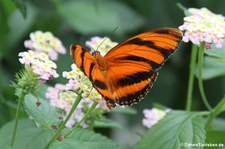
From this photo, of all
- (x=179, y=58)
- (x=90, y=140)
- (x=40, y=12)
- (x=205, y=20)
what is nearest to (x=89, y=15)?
(x=40, y=12)

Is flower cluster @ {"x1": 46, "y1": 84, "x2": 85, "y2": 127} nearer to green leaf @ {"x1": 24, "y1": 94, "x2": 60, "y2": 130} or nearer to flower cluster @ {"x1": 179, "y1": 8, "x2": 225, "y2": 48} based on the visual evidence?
green leaf @ {"x1": 24, "y1": 94, "x2": 60, "y2": 130}

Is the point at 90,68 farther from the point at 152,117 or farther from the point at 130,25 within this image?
the point at 130,25

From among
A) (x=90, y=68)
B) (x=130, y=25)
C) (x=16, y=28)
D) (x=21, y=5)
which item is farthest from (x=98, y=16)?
(x=90, y=68)

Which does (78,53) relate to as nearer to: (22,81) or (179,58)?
(22,81)

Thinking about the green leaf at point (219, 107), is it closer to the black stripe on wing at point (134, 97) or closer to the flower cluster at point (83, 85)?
the black stripe on wing at point (134, 97)

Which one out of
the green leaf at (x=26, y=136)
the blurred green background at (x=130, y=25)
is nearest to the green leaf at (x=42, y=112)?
the green leaf at (x=26, y=136)

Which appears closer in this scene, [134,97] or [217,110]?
[134,97]
